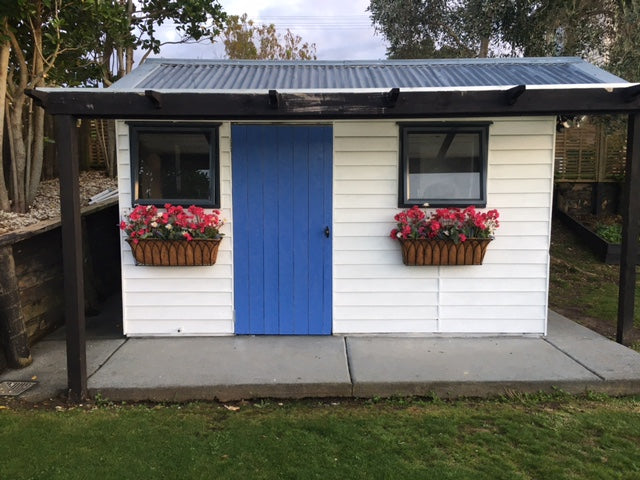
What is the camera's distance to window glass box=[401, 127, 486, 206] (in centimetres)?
461

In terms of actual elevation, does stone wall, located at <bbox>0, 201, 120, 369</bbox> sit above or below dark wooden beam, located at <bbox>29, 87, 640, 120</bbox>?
below

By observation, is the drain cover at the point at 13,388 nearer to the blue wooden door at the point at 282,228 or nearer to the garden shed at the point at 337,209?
the garden shed at the point at 337,209

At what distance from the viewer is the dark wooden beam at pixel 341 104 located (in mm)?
3479

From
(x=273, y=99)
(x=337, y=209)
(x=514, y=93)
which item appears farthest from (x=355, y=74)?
(x=514, y=93)

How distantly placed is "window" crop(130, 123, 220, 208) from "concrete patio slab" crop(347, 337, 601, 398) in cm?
205

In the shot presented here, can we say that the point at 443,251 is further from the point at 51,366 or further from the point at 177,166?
the point at 51,366

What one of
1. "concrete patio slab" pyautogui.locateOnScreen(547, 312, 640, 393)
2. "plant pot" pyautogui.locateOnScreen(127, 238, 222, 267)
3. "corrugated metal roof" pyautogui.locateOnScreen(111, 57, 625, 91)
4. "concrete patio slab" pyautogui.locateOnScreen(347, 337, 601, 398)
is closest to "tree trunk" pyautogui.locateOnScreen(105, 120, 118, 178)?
"corrugated metal roof" pyautogui.locateOnScreen(111, 57, 625, 91)

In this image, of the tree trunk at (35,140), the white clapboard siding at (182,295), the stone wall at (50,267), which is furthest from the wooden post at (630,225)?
the tree trunk at (35,140)

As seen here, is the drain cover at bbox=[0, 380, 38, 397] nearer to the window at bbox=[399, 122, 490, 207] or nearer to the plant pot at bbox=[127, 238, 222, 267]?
the plant pot at bbox=[127, 238, 222, 267]

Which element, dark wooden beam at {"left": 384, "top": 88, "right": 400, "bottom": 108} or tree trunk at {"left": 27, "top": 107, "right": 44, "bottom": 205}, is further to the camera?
tree trunk at {"left": 27, "top": 107, "right": 44, "bottom": 205}

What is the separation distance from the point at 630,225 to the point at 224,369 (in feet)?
12.0

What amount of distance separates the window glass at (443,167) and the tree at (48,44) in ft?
13.2

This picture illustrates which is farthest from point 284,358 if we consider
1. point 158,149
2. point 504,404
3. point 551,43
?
point 551,43

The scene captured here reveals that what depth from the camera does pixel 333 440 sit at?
3035 millimetres
